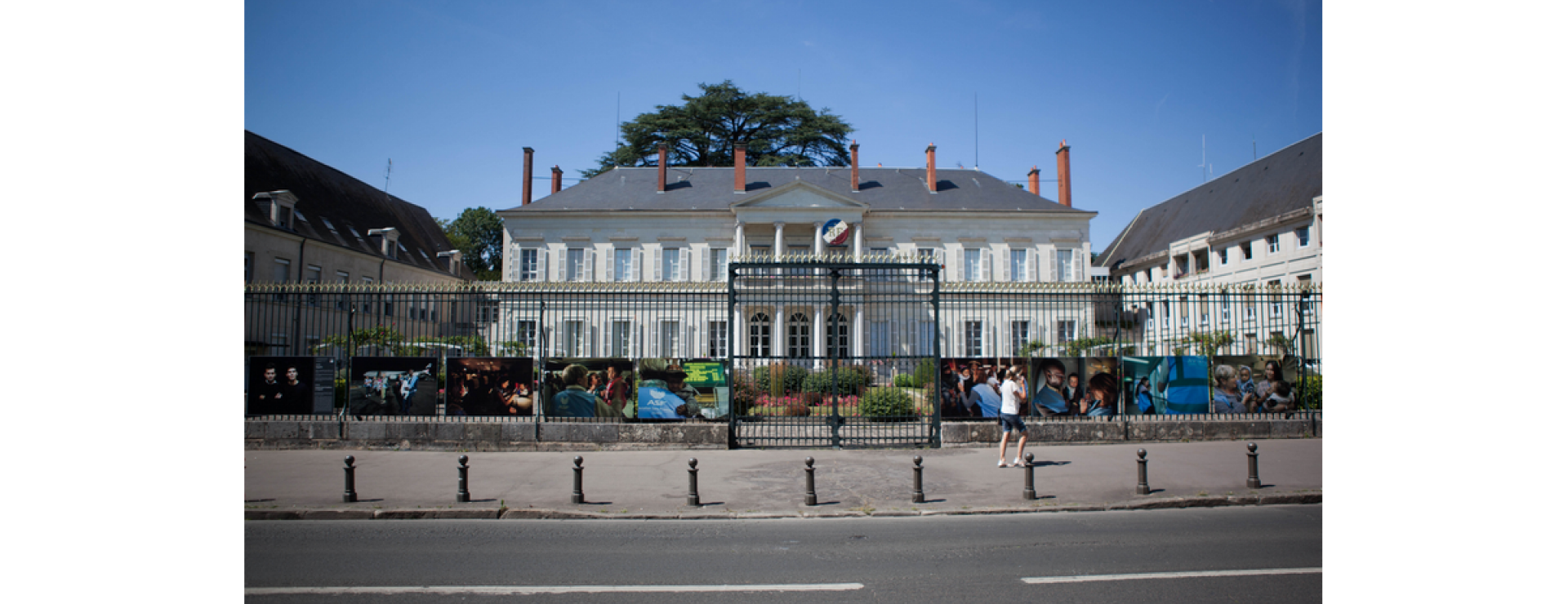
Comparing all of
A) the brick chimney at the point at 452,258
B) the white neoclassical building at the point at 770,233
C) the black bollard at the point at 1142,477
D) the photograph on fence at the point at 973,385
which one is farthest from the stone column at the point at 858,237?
the black bollard at the point at 1142,477

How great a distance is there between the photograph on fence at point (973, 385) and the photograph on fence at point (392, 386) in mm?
8946

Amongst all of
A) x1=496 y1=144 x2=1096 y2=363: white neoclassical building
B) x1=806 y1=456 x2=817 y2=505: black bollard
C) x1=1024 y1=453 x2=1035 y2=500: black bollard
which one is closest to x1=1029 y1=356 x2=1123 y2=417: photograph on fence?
x1=1024 y1=453 x2=1035 y2=500: black bollard

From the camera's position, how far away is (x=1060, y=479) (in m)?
9.84

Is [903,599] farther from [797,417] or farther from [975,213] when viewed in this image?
[975,213]

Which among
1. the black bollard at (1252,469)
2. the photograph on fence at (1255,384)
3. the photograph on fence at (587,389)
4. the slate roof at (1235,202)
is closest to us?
the black bollard at (1252,469)

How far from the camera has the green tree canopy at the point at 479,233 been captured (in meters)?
61.4

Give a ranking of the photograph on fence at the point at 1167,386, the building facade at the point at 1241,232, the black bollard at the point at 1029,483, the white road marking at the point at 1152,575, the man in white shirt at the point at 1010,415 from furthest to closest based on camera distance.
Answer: the building facade at the point at 1241,232
the photograph on fence at the point at 1167,386
the man in white shirt at the point at 1010,415
the black bollard at the point at 1029,483
the white road marking at the point at 1152,575

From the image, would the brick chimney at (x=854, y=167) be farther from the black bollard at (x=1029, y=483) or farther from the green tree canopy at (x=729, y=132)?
the black bollard at (x=1029, y=483)

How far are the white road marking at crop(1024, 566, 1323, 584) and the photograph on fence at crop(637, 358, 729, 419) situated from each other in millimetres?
7917

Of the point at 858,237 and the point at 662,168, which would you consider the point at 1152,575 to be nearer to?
→ the point at 858,237

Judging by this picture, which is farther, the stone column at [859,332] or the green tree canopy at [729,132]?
the green tree canopy at [729,132]

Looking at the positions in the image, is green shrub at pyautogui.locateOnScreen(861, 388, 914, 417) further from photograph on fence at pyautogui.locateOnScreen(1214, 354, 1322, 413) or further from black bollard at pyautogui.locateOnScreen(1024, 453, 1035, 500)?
photograph on fence at pyautogui.locateOnScreen(1214, 354, 1322, 413)

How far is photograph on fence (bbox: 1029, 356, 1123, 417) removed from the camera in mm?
13273
